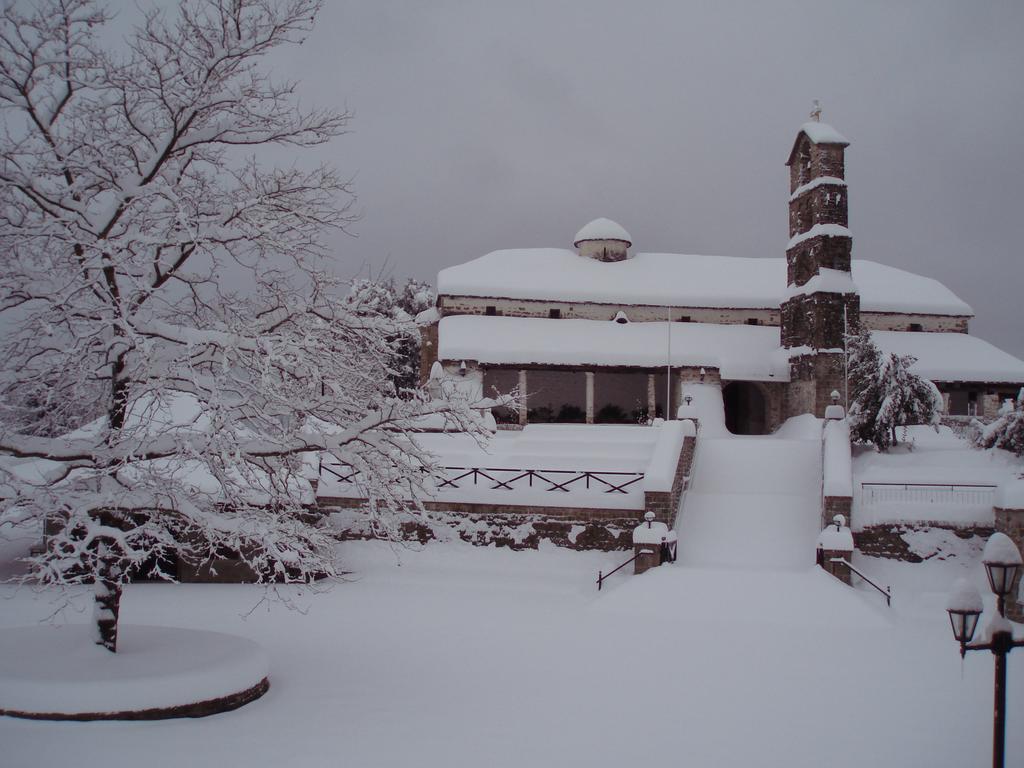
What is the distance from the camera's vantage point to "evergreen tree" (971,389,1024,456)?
21.3m

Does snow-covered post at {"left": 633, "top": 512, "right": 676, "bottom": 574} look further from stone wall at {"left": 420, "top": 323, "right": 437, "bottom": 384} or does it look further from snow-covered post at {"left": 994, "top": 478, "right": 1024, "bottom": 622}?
stone wall at {"left": 420, "top": 323, "right": 437, "bottom": 384}

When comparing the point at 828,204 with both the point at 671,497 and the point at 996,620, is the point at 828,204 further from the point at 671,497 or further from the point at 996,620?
the point at 996,620

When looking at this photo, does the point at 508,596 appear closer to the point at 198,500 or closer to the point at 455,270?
the point at 198,500

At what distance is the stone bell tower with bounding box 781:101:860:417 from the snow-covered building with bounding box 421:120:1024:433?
0.16ft

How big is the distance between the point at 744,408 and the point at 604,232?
31.6 feet

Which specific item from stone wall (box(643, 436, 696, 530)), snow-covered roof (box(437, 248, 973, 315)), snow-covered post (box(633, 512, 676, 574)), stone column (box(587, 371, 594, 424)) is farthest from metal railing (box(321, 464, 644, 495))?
snow-covered roof (box(437, 248, 973, 315))

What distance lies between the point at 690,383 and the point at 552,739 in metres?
22.9

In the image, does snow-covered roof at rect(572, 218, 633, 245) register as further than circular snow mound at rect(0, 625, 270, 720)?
Yes

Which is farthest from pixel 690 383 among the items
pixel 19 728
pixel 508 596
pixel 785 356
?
pixel 19 728

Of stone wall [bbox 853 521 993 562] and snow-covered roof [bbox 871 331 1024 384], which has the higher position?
snow-covered roof [bbox 871 331 1024 384]

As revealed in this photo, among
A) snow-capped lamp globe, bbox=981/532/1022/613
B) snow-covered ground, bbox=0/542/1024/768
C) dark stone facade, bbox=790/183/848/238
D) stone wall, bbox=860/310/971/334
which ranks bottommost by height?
snow-covered ground, bbox=0/542/1024/768

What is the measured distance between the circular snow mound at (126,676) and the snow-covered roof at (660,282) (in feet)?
75.6

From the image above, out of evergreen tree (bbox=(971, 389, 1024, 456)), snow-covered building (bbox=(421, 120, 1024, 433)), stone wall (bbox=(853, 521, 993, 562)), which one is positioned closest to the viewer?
stone wall (bbox=(853, 521, 993, 562))

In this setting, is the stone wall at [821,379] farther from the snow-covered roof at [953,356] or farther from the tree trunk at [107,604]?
the tree trunk at [107,604]
